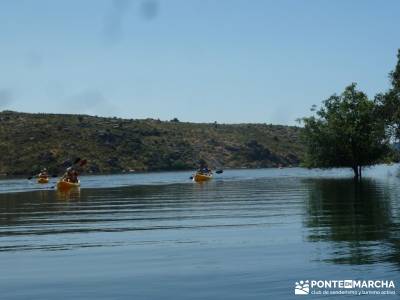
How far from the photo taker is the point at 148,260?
21.0 m

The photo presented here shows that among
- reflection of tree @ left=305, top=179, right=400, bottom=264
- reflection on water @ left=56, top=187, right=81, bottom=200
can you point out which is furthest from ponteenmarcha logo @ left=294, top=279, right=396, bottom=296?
reflection on water @ left=56, top=187, right=81, bottom=200

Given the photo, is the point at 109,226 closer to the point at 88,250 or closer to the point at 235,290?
the point at 88,250

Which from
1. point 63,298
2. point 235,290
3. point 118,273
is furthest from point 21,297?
point 235,290

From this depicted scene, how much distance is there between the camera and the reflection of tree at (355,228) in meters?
20.6

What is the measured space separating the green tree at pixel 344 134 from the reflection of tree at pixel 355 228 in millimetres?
45598

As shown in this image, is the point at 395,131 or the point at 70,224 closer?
the point at 70,224

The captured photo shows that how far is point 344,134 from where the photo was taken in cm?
8825

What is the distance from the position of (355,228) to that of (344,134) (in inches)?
2446

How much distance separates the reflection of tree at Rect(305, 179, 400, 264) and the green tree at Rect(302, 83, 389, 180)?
45.6 metres

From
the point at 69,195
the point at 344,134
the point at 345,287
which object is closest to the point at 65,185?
the point at 69,195

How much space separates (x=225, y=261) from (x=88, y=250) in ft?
19.0

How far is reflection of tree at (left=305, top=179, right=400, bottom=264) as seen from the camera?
20.6 meters

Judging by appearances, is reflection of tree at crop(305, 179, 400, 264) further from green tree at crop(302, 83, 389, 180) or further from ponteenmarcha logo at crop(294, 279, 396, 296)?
green tree at crop(302, 83, 389, 180)

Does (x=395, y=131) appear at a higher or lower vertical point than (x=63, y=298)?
higher
